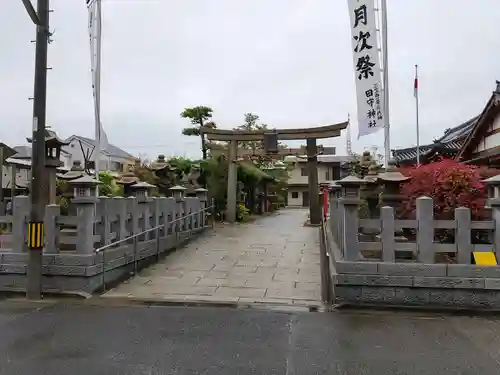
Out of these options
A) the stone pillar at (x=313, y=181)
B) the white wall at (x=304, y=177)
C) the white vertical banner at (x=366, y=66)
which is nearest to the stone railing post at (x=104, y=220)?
the white vertical banner at (x=366, y=66)

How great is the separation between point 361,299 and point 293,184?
4436 centimetres

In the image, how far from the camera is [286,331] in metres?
5.36

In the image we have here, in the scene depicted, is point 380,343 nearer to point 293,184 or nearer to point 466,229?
point 466,229

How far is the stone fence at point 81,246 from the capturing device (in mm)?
7137

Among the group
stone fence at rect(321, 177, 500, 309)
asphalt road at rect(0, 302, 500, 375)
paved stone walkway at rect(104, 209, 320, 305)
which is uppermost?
stone fence at rect(321, 177, 500, 309)

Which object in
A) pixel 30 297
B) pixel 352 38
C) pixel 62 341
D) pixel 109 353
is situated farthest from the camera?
pixel 352 38

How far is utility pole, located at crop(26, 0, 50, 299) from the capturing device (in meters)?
6.89

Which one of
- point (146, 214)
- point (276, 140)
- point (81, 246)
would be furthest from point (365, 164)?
point (81, 246)

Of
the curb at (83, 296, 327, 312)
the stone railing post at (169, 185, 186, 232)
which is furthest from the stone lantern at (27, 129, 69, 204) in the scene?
the stone railing post at (169, 185, 186, 232)

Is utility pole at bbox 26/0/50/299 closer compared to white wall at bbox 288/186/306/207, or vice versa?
utility pole at bbox 26/0/50/299

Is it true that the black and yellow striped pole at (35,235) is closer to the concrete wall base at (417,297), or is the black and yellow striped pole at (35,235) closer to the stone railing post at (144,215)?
the stone railing post at (144,215)

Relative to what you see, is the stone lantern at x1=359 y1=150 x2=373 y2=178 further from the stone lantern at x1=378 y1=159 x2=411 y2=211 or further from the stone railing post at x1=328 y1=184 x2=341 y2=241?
the stone lantern at x1=378 y1=159 x2=411 y2=211

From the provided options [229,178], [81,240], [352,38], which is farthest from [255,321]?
[229,178]

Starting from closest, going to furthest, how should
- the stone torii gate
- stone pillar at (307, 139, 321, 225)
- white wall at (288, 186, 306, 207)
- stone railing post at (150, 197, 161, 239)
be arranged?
stone railing post at (150, 197, 161, 239), the stone torii gate, stone pillar at (307, 139, 321, 225), white wall at (288, 186, 306, 207)
